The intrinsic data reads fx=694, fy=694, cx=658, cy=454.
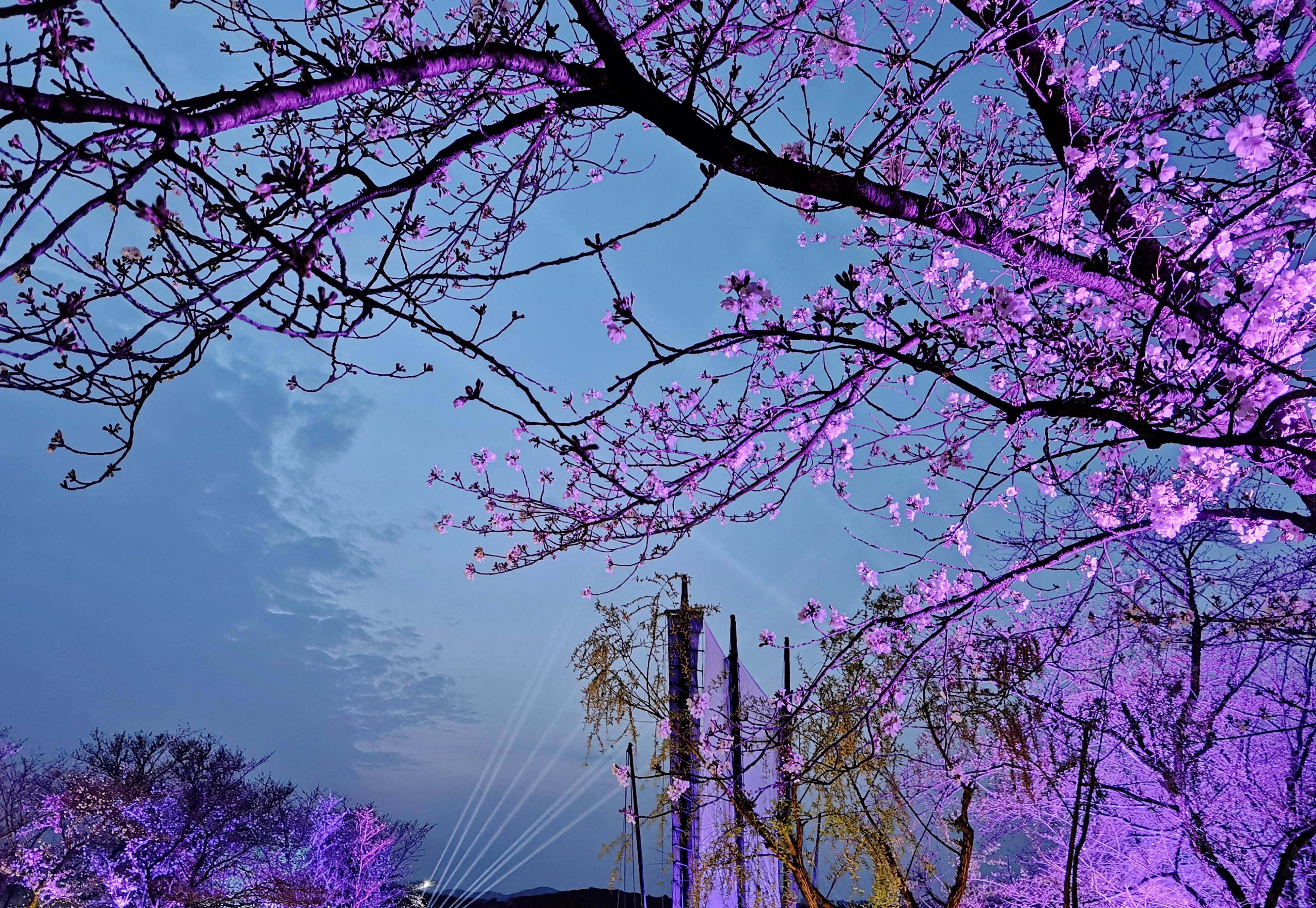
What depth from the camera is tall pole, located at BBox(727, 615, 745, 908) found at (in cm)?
578

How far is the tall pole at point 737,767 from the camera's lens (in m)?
5.78

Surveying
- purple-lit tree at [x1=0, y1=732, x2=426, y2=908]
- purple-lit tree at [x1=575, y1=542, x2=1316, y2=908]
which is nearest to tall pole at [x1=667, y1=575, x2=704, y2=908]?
purple-lit tree at [x1=575, y1=542, x2=1316, y2=908]

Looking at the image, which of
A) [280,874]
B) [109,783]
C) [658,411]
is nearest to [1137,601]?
[658,411]

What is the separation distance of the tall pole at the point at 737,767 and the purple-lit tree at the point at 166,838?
13924 mm

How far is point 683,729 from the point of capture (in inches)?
Answer: 241

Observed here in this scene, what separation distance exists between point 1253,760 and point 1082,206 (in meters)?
5.26

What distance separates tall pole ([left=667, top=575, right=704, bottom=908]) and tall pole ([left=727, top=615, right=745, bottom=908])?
1.15 ft

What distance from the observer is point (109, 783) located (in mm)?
14594

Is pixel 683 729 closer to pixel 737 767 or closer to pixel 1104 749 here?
pixel 737 767

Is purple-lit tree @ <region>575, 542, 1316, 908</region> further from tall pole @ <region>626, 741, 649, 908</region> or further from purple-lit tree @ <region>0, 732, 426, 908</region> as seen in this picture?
purple-lit tree @ <region>0, 732, 426, 908</region>

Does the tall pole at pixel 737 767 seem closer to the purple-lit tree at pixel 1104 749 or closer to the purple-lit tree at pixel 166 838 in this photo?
the purple-lit tree at pixel 1104 749

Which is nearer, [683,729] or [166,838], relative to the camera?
[683,729]

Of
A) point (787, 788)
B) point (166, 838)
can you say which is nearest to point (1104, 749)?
point (787, 788)

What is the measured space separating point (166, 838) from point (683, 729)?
15.1 metres
